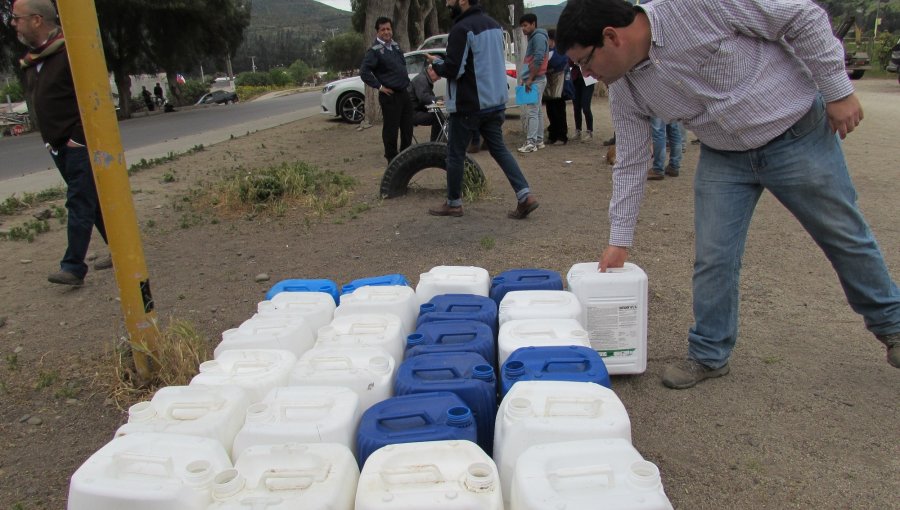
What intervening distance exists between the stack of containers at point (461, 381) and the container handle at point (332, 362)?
184 millimetres

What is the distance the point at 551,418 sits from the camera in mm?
1791

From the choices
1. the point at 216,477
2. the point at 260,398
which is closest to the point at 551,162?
the point at 260,398

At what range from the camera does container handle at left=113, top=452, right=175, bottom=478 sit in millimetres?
1639

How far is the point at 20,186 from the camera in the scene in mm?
9188

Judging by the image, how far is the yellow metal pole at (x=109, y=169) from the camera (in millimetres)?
2672

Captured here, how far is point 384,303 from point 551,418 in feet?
3.99

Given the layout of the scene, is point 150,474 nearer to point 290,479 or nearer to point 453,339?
point 290,479

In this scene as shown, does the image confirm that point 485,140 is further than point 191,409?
Yes

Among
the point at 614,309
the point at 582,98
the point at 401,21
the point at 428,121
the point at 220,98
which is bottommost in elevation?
the point at 614,309

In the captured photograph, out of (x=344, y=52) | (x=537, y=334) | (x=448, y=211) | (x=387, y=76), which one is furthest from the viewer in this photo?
(x=344, y=52)

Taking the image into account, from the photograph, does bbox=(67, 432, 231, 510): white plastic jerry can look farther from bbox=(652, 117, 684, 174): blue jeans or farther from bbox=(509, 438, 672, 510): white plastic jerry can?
bbox=(652, 117, 684, 174): blue jeans

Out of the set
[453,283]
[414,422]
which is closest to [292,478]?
[414,422]

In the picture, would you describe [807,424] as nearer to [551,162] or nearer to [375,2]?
[551,162]

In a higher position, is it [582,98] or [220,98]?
[220,98]
